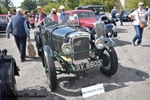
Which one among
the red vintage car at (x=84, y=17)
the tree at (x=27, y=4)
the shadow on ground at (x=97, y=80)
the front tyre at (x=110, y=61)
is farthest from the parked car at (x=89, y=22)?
the tree at (x=27, y=4)

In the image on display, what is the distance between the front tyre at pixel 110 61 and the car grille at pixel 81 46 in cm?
57

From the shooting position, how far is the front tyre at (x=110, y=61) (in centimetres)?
422

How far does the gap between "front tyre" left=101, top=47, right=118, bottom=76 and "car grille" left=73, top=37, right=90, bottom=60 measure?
57 cm

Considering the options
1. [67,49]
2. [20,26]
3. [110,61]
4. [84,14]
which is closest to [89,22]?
[84,14]

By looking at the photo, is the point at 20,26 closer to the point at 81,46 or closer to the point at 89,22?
the point at 81,46

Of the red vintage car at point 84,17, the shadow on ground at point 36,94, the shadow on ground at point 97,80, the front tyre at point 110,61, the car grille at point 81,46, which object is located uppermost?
the red vintage car at point 84,17

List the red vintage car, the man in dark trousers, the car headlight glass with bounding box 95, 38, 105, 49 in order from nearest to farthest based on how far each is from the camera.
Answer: the car headlight glass with bounding box 95, 38, 105, 49
the man in dark trousers
the red vintage car

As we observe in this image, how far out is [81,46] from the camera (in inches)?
160

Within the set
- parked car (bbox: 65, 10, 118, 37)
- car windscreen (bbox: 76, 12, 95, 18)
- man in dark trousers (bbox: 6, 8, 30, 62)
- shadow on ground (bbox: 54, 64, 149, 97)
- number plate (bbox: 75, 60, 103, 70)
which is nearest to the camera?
number plate (bbox: 75, 60, 103, 70)

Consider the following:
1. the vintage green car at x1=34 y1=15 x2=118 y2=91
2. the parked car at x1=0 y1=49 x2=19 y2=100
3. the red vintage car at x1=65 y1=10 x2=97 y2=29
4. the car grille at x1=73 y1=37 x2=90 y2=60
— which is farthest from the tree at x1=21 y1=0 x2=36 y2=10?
the parked car at x1=0 y1=49 x2=19 y2=100

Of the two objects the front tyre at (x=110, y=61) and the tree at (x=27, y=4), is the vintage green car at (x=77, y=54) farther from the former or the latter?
the tree at (x=27, y=4)

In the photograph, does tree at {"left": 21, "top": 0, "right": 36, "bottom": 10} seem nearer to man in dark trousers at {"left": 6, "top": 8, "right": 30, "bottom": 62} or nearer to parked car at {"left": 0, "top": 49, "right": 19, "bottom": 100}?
man in dark trousers at {"left": 6, "top": 8, "right": 30, "bottom": 62}

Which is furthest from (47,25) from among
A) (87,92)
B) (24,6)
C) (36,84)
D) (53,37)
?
(24,6)

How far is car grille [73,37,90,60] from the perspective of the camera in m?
3.99
